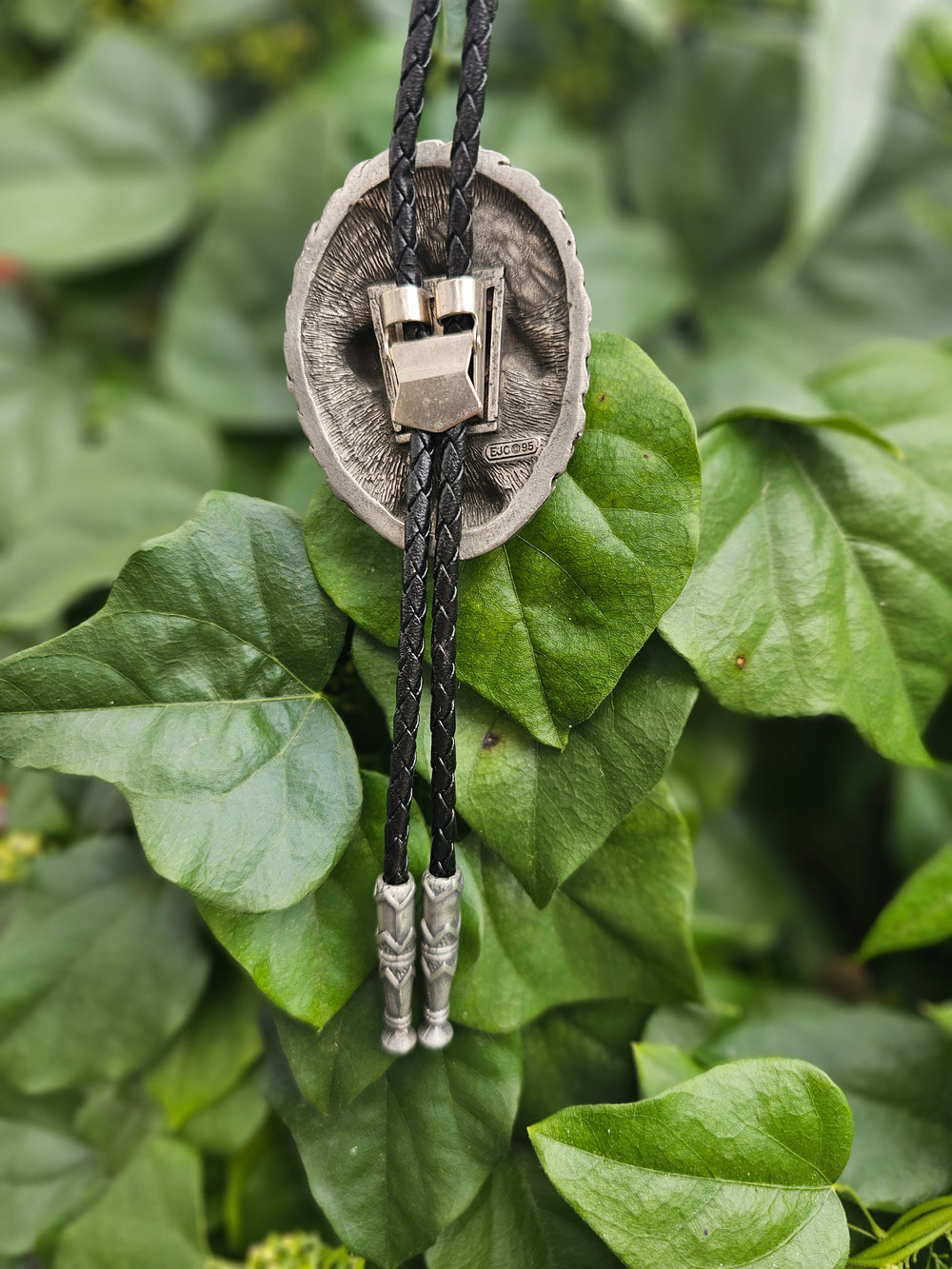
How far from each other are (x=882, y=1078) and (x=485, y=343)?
0.36 meters

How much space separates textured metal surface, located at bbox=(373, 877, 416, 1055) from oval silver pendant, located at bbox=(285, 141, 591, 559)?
0.12 meters

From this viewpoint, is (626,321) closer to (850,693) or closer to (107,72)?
(850,693)

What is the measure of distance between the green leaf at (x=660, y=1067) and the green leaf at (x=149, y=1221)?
22 centimetres

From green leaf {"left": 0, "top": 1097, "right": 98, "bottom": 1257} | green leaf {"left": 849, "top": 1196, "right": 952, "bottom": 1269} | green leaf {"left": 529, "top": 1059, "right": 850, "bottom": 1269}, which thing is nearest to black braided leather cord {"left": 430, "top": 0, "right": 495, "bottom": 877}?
green leaf {"left": 529, "top": 1059, "right": 850, "bottom": 1269}

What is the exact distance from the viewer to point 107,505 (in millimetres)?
595

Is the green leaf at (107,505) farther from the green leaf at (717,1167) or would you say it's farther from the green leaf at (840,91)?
the green leaf at (840,91)

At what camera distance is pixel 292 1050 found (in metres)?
0.33

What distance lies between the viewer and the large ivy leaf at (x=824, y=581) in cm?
33

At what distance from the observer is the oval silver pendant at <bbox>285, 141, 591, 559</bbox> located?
286 mm

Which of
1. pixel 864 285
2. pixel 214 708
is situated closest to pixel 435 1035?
pixel 214 708

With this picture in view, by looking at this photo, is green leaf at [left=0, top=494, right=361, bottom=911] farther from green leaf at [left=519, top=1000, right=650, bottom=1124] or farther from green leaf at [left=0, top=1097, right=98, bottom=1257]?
green leaf at [left=0, top=1097, right=98, bottom=1257]

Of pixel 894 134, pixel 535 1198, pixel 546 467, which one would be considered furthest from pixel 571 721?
pixel 894 134

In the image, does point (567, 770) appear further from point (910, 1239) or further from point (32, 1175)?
point (32, 1175)

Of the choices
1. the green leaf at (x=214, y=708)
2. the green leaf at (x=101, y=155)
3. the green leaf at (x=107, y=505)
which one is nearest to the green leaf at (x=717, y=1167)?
the green leaf at (x=214, y=708)
